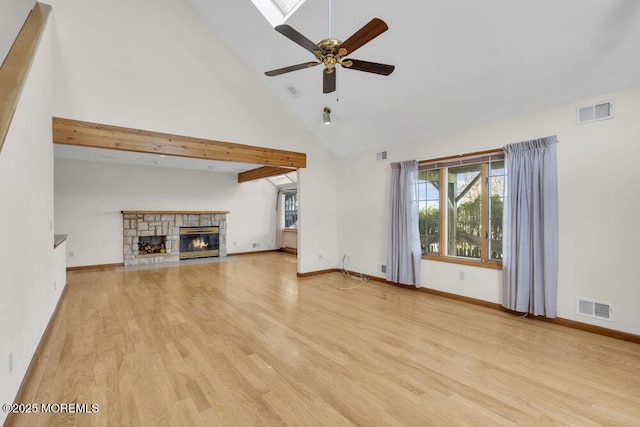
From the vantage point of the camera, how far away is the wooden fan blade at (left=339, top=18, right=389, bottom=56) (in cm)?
212

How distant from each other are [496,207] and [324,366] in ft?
10.9

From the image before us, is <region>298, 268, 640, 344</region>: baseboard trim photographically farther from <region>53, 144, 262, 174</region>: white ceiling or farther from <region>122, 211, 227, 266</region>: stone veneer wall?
<region>122, 211, 227, 266</region>: stone veneer wall

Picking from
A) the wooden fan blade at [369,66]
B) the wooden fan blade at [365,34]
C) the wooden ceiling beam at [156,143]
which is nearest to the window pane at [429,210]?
the wooden ceiling beam at [156,143]

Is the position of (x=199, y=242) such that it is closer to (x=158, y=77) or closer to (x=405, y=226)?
(x=158, y=77)

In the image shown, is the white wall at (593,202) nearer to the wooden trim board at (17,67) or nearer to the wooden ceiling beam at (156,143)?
the wooden ceiling beam at (156,143)

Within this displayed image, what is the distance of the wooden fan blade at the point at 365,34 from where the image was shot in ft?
6.97

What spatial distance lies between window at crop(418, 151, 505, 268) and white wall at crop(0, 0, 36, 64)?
618 centimetres

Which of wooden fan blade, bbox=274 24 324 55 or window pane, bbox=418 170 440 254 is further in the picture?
window pane, bbox=418 170 440 254

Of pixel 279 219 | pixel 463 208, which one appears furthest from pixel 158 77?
pixel 279 219

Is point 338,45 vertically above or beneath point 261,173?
above

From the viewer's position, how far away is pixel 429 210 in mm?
5090

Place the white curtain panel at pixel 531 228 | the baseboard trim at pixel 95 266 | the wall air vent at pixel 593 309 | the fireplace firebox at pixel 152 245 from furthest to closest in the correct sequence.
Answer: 1. the fireplace firebox at pixel 152 245
2. the baseboard trim at pixel 95 266
3. the white curtain panel at pixel 531 228
4. the wall air vent at pixel 593 309

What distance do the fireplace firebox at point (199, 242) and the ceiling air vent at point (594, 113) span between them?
27.0 ft

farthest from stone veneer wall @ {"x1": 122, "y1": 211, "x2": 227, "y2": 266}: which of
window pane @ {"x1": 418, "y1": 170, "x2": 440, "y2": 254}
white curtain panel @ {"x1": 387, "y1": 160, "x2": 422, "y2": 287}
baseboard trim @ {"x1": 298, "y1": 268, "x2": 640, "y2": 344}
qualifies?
baseboard trim @ {"x1": 298, "y1": 268, "x2": 640, "y2": 344}
